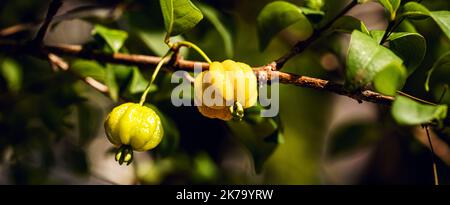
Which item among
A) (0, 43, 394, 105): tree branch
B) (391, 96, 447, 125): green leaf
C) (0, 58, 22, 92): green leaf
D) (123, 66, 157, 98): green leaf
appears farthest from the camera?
(0, 58, 22, 92): green leaf

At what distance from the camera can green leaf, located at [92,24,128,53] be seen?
36.1 inches

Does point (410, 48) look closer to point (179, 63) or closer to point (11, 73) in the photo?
point (179, 63)

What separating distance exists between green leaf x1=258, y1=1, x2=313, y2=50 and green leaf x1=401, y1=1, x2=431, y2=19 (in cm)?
18

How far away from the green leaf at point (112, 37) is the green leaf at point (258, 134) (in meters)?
0.24

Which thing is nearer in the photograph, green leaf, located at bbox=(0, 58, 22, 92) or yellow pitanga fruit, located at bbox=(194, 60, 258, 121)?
yellow pitanga fruit, located at bbox=(194, 60, 258, 121)

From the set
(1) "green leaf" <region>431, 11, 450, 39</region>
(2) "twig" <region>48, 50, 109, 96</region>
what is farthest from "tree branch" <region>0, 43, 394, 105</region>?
(1) "green leaf" <region>431, 11, 450, 39</region>

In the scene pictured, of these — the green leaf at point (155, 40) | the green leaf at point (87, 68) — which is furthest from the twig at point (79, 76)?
the green leaf at point (155, 40)

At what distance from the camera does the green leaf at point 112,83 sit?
2.97 ft

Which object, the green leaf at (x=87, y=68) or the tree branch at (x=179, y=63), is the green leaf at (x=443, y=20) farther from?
the green leaf at (x=87, y=68)

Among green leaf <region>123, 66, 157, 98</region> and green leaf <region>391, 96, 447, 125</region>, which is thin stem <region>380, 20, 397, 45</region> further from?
green leaf <region>123, 66, 157, 98</region>

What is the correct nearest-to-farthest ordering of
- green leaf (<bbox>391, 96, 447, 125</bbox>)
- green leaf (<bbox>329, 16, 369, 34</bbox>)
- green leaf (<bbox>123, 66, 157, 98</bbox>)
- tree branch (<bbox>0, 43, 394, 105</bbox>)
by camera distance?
green leaf (<bbox>391, 96, 447, 125</bbox>), tree branch (<bbox>0, 43, 394, 105</bbox>), green leaf (<bbox>329, 16, 369, 34</bbox>), green leaf (<bbox>123, 66, 157, 98</bbox>)
